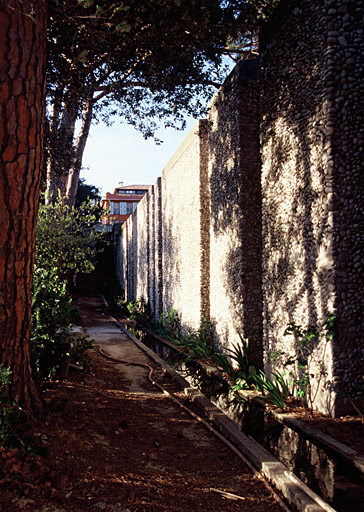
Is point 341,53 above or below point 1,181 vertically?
above

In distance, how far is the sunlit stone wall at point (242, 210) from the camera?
7289mm

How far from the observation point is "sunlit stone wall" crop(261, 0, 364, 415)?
16.3 feet

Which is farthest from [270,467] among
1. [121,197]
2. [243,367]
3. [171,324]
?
[121,197]

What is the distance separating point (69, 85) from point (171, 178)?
5.00m

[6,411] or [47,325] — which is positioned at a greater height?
[47,325]

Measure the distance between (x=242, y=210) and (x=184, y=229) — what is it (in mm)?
3919

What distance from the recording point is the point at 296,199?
5727mm

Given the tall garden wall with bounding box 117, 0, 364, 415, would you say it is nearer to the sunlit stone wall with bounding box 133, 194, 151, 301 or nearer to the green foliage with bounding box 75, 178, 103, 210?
the sunlit stone wall with bounding box 133, 194, 151, 301

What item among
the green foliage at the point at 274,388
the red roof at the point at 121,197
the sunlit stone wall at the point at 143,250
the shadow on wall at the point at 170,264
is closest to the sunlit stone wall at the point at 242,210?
the green foliage at the point at 274,388

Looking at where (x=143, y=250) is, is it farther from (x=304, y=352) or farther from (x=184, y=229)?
(x=304, y=352)

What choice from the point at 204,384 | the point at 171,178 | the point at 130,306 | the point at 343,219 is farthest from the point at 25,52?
the point at 130,306

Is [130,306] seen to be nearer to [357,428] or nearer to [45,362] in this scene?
[45,362]

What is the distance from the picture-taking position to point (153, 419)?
4.91 meters

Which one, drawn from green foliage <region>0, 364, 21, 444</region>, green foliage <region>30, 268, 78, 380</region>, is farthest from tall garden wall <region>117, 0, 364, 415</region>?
green foliage <region>0, 364, 21, 444</region>
